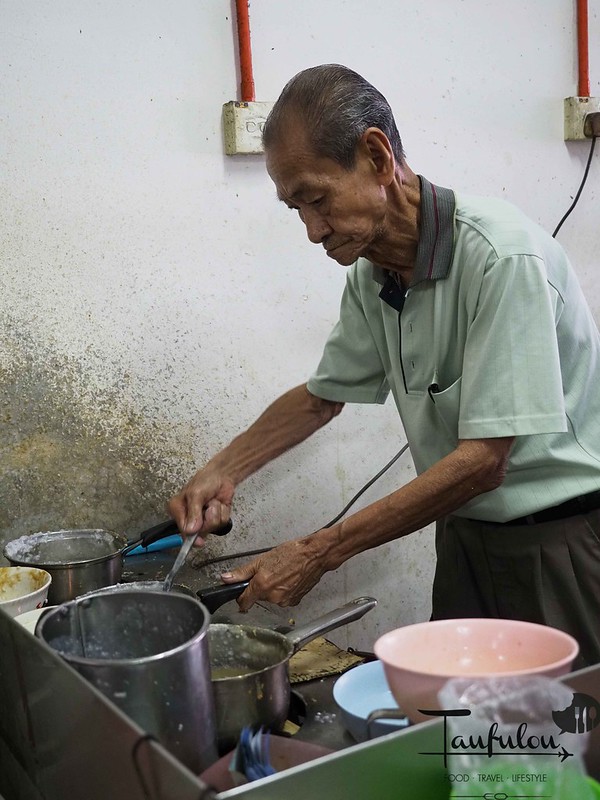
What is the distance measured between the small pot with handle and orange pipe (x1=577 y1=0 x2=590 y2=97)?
166cm

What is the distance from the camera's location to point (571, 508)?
1.58m

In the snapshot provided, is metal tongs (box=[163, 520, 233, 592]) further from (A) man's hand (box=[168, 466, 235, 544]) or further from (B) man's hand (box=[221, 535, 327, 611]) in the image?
(B) man's hand (box=[221, 535, 327, 611])

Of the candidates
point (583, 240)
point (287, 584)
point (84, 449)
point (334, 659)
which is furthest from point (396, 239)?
point (583, 240)

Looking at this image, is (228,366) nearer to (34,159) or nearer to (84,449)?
(84,449)

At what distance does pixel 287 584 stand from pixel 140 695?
22.0 inches

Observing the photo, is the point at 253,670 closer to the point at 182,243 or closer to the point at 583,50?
the point at 182,243

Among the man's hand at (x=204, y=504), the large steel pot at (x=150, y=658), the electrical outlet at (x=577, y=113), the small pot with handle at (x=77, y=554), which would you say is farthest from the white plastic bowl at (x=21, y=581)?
the electrical outlet at (x=577, y=113)

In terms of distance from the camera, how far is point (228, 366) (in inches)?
83.7

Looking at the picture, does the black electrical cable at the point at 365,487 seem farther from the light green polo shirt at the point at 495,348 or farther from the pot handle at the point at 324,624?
the pot handle at the point at 324,624

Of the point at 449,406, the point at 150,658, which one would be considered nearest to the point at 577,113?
the point at 449,406

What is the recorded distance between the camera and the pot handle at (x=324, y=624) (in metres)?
1.22

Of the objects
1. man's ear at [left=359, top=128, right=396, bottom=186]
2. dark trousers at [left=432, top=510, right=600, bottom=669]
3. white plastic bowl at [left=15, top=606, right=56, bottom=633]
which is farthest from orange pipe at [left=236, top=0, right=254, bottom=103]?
white plastic bowl at [left=15, top=606, right=56, bottom=633]

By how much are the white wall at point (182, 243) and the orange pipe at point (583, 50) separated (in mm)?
84

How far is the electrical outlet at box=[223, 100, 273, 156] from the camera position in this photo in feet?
6.61
